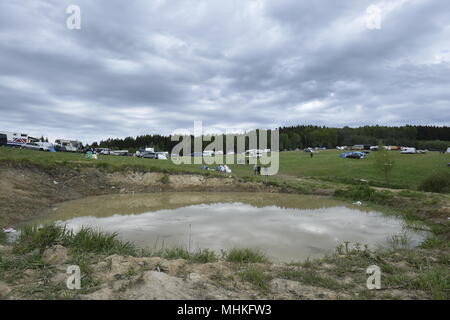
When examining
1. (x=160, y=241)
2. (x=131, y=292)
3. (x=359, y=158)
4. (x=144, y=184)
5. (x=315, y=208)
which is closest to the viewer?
(x=131, y=292)

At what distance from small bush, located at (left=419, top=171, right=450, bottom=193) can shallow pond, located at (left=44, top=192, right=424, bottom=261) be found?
1351 cm

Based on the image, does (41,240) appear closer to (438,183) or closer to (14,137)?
(438,183)

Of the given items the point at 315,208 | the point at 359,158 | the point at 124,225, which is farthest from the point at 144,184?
the point at 359,158

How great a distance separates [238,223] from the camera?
12891mm

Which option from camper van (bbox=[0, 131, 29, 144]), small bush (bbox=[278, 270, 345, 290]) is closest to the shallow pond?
small bush (bbox=[278, 270, 345, 290])

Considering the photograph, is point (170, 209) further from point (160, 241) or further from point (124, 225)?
point (160, 241)

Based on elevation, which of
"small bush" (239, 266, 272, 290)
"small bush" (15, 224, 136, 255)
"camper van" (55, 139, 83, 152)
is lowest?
"small bush" (239, 266, 272, 290)

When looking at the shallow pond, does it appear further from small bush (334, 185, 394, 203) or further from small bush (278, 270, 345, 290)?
small bush (334, 185, 394, 203)

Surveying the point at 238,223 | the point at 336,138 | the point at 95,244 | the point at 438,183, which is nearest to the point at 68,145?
the point at 238,223

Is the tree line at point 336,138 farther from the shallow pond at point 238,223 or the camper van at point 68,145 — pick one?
the shallow pond at point 238,223

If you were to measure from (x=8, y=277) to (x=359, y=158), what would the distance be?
211ft

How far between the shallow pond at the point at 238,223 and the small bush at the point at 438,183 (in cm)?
1351

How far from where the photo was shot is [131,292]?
4.68 meters

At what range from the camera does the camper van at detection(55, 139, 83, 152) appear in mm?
49981
